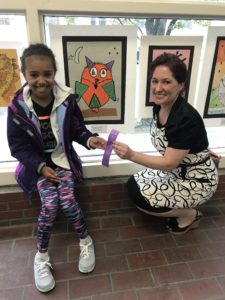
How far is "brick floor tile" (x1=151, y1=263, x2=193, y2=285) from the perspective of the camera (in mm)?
1448

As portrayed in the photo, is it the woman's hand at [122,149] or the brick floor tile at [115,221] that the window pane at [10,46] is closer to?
the woman's hand at [122,149]

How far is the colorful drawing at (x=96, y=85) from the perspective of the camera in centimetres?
159

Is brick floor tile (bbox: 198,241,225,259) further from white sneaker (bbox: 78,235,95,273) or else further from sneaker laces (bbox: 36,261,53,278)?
sneaker laces (bbox: 36,261,53,278)

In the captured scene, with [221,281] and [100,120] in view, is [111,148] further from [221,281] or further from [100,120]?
[221,281]

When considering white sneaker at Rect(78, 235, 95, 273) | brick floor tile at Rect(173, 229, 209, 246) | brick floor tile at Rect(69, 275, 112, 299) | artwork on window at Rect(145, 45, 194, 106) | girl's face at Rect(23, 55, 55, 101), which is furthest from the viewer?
brick floor tile at Rect(173, 229, 209, 246)

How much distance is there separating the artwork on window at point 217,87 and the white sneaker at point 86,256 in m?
1.19

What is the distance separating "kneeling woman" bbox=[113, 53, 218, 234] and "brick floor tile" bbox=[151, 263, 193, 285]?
275 millimetres

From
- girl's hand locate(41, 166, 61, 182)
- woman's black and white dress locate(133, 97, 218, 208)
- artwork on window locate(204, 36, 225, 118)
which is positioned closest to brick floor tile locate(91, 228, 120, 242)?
woman's black and white dress locate(133, 97, 218, 208)

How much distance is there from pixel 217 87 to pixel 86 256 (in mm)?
1408

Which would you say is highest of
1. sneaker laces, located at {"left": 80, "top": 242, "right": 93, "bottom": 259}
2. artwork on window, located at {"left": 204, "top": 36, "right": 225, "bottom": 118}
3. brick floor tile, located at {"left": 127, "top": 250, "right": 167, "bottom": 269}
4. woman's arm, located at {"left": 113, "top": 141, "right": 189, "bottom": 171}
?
artwork on window, located at {"left": 204, "top": 36, "right": 225, "bottom": 118}

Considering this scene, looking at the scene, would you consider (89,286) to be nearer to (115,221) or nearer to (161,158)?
(115,221)

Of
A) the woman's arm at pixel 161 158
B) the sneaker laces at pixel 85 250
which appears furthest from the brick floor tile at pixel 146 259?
the woman's arm at pixel 161 158

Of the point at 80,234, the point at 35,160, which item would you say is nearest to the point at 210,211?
the point at 80,234

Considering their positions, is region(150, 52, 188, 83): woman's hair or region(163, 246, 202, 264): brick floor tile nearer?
region(150, 52, 188, 83): woman's hair
